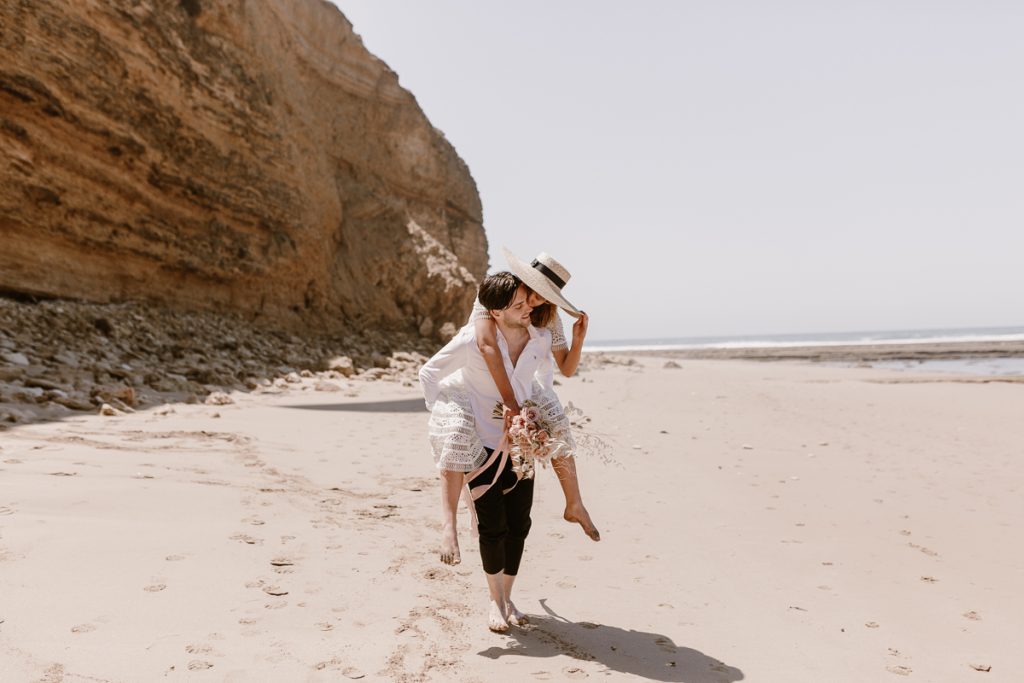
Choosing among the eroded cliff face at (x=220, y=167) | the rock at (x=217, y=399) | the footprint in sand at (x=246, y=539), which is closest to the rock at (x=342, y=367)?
the eroded cliff face at (x=220, y=167)

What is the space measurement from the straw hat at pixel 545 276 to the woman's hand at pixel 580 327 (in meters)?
0.04

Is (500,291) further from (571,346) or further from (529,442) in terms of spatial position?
(529,442)

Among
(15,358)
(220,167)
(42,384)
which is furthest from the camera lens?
(220,167)

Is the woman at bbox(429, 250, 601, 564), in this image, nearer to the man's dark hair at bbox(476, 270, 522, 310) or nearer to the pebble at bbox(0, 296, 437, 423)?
the man's dark hair at bbox(476, 270, 522, 310)

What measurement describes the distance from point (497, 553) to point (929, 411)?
1123 cm

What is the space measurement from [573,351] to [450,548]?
41.8 inches

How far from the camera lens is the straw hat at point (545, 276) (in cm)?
275

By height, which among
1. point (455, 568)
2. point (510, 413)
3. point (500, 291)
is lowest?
point (455, 568)

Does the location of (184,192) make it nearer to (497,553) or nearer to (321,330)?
(321,330)

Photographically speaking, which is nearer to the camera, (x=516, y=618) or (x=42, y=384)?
(x=516, y=618)

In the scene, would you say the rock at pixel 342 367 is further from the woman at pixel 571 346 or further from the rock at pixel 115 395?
the woman at pixel 571 346

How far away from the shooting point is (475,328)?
2.88 m

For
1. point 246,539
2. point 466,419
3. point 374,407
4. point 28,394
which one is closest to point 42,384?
point 28,394

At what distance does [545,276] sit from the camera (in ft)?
9.21
